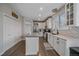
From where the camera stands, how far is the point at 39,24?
16.0 m

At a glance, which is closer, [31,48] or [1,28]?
[31,48]

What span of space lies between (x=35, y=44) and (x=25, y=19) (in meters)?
7.49

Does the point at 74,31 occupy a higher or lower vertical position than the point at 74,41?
higher

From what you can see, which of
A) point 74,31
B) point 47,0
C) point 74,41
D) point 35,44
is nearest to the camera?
point 47,0

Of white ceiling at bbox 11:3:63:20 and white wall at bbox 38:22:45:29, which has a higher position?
white ceiling at bbox 11:3:63:20

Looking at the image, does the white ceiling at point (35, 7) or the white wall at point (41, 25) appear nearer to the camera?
the white ceiling at point (35, 7)

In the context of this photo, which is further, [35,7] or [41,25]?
[41,25]

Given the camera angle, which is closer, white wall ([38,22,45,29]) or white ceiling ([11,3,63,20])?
white ceiling ([11,3,63,20])

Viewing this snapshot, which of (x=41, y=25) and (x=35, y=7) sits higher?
(x=35, y=7)

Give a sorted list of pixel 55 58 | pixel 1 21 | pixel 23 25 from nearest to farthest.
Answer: pixel 55 58, pixel 1 21, pixel 23 25

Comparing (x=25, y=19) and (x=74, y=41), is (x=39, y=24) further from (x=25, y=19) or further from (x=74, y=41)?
(x=74, y=41)

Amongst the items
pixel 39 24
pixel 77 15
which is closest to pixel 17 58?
pixel 77 15

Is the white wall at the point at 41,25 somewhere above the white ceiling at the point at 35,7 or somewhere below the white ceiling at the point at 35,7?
below

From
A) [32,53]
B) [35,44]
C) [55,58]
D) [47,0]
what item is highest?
[47,0]
